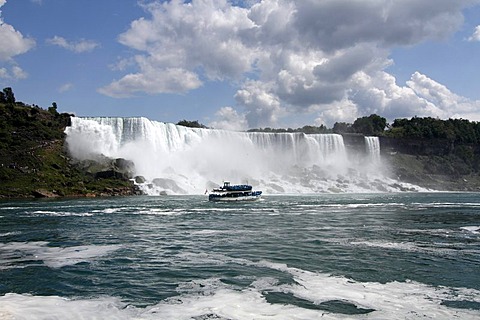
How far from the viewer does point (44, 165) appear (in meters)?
74.9

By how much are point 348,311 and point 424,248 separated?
1044 cm

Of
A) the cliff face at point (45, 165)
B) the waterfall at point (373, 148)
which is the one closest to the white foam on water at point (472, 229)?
the cliff face at point (45, 165)

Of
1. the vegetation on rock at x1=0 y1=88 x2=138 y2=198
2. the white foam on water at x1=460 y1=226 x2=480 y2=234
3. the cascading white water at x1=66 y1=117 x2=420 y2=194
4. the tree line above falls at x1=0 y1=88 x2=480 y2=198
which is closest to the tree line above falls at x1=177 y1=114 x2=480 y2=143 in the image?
the tree line above falls at x1=0 y1=88 x2=480 y2=198

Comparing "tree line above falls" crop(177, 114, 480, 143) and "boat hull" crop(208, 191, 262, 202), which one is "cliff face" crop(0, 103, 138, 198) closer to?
"boat hull" crop(208, 191, 262, 202)

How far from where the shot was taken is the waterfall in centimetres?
12125

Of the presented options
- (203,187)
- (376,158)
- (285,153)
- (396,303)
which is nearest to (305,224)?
(396,303)

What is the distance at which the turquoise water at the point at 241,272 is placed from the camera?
11.0 meters

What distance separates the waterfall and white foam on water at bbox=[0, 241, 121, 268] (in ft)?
Answer: 357

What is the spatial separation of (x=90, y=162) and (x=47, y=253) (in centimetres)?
6332

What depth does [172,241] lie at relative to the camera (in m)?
22.5

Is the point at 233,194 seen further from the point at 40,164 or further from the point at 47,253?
the point at 47,253

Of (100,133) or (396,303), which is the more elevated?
(100,133)

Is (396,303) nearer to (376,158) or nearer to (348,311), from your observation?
(348,311)

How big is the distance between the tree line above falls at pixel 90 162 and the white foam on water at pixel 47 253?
48548mm
